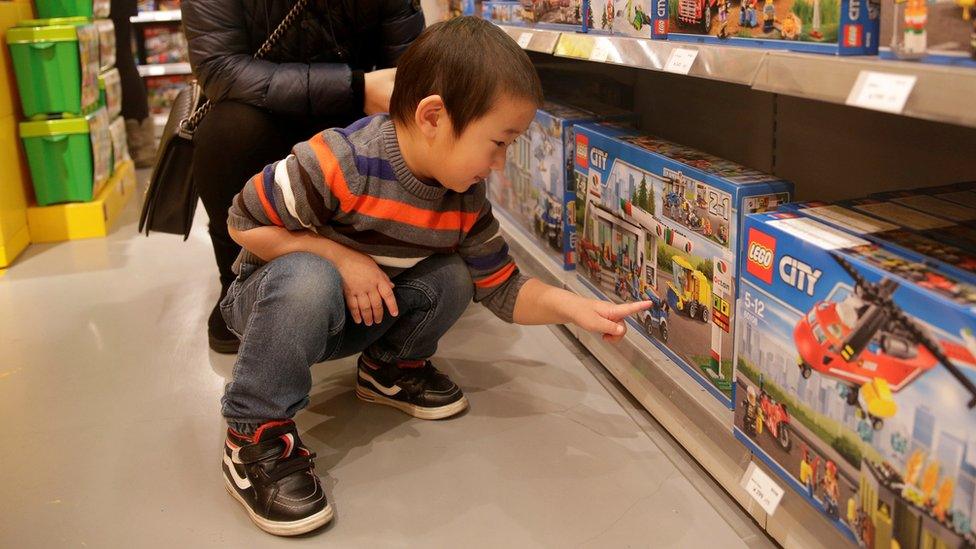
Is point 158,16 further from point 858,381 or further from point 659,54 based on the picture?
point 858,381

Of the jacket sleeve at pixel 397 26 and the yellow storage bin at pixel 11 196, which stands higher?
the jacket sleeve at pixel 397 26

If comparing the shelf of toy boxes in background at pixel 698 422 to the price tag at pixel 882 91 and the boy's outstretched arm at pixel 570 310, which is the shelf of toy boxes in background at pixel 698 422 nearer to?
the boy's outstretched arm at pixel 570 310

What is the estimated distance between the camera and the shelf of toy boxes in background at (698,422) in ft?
3.24

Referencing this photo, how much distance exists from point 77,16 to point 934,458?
9.34 ft

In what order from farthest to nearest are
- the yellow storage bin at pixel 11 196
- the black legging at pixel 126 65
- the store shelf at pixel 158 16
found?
the store shelf at pixel 158 16 → the black legging at pixel 126 65 → the yellow storage bin at pixel 11 196

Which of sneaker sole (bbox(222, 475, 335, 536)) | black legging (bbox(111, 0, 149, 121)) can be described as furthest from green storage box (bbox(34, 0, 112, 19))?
sneaker sole (bbox(222, 475, 335, 536))

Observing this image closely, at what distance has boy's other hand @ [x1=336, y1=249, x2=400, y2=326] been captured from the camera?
3.99 ft

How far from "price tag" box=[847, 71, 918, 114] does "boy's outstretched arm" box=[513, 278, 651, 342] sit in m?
0.40

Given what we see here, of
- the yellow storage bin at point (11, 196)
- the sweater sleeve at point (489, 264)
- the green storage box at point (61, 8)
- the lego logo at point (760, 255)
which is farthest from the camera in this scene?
the green storage box at point (61, 8)

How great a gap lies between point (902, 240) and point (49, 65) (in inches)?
94.2

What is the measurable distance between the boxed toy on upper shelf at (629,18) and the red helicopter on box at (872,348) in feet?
1.80

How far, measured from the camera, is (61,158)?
2555mm

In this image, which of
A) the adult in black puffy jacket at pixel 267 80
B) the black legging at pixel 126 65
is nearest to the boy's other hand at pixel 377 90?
the adult in black puffy jacket at pixel 267 80

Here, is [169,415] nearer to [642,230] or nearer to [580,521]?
[580,521]
